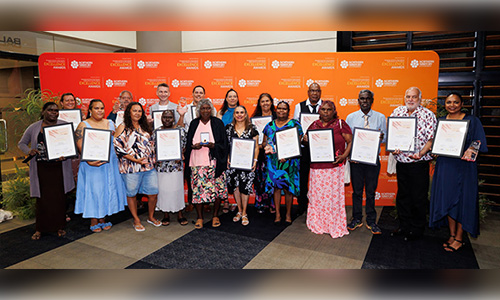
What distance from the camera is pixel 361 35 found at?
6.58 meters

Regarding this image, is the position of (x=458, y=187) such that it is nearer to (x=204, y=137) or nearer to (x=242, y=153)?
(x=242, y=153)

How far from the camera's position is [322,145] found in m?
4.04

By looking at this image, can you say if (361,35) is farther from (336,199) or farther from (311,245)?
(311,245)

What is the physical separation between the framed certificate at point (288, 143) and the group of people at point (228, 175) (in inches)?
3.7

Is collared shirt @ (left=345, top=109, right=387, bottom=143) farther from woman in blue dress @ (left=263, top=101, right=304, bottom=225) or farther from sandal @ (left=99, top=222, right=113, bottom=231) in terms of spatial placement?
sandal @ (left=99, top=222, right=113, bottom=231)

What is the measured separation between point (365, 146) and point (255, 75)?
2.75 metres

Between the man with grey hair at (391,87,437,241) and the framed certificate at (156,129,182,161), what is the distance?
289cm

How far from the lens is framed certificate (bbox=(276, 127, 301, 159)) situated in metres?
4.24

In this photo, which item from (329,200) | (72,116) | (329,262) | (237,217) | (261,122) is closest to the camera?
(329,262)

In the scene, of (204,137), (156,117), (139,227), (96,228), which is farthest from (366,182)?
(96,228)

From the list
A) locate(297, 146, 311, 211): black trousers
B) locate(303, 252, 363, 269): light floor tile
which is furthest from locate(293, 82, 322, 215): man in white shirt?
locate(303, 252, 363, 269): light floor tile
